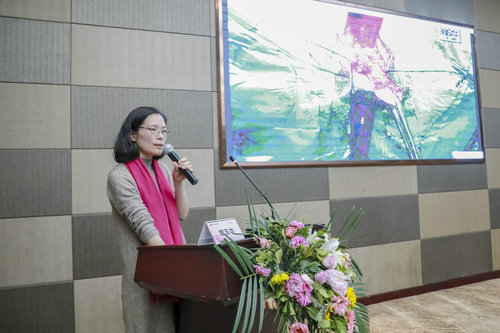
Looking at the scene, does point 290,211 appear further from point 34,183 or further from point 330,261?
point 330,261

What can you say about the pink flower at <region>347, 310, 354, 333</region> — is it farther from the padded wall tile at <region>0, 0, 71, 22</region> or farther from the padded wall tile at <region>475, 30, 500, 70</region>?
the padded wall tile at <region>475, 30, 500, 70</region>

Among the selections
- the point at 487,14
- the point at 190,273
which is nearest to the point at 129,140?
the point at 190,273

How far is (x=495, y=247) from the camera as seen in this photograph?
152 inches

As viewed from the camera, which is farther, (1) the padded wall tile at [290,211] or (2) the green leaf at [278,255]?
(1) the padded wall tile at [290,211]

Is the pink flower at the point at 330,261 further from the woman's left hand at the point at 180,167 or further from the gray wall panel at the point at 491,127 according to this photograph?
the gray wall panel at the point at 491,127

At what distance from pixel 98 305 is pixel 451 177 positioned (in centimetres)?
325

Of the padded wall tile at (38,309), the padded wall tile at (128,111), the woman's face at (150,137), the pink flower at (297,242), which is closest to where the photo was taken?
the pink flower at (297,242)

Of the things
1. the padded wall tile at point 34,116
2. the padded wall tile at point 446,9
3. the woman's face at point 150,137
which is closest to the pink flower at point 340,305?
the woman's face at point 150,137

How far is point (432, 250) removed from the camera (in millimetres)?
3529

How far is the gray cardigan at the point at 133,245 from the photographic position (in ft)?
4.41

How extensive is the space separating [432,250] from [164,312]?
2.96m

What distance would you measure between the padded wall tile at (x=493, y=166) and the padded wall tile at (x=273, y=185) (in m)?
1.96

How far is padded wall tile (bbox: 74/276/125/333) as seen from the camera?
2.35 m

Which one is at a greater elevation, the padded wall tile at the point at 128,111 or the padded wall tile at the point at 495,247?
the padded wall tile at the point at 128,111
